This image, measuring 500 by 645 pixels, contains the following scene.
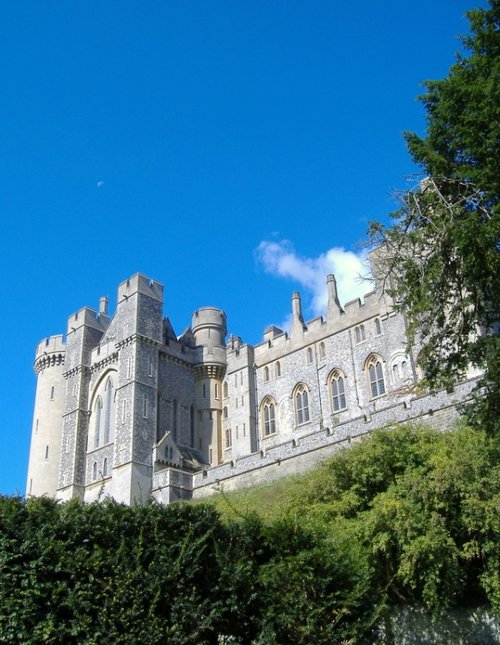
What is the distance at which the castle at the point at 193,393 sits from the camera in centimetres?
3797

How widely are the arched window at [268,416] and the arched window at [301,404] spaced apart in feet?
5.66

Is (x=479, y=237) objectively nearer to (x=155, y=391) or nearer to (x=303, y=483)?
(x=303, y=483)

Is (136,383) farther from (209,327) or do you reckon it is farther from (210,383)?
(209,327)

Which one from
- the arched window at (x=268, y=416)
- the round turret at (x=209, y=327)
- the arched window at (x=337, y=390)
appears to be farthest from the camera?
the round turret at (x=209, y=327)

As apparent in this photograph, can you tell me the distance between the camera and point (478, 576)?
18297 mm

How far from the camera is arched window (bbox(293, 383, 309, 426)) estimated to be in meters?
41.8

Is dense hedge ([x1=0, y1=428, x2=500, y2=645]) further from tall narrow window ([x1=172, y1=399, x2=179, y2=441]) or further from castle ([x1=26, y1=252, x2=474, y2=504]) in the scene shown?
tall narrow window ([x1=172, y1=399, x2=179, y2=441])

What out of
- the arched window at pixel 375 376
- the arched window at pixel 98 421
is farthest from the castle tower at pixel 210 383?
the arched window at pixel 375 376

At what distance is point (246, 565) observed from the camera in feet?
50.1

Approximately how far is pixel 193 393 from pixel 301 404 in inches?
294

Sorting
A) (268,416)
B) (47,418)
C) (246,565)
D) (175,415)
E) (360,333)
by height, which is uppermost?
(47,418)

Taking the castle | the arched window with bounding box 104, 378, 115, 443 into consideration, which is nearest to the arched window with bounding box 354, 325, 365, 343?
the castle

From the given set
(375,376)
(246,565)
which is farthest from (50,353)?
(246,565)

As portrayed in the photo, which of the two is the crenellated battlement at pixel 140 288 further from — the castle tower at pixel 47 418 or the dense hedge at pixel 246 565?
the dense hedge at pixel 246 565
